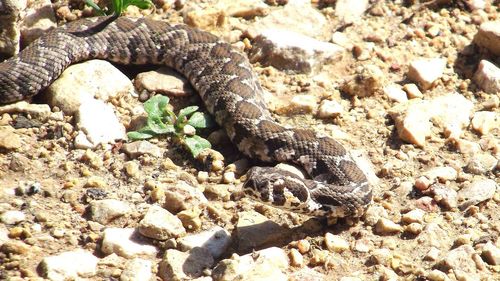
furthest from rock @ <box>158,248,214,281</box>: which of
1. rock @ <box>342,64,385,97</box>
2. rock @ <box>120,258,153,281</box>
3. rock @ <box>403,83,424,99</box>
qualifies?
rock @ <box>403,83,424,99</box>

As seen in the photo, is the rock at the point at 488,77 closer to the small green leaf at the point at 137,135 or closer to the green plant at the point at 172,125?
the green plant at the point at 172,125

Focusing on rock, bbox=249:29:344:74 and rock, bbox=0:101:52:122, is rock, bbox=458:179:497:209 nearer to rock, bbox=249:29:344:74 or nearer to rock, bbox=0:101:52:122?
rock, bbox=249:29:344:74

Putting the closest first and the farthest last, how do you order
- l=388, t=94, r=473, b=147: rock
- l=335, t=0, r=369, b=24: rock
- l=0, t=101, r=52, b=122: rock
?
l=0, t=101, r=52, b=122: rock, l=388, t=94, r=473, b=147: rock, l=335, t=0, r=369, b=24: rock

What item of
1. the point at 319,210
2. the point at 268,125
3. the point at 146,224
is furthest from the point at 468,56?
the point at 146,224

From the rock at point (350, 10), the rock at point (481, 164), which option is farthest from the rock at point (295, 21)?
the rock at point (481, 164)

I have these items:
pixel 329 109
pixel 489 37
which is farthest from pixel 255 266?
pixel 489 37

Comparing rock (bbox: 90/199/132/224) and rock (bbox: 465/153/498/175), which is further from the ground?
rock (bbox: 90/199/132/224)

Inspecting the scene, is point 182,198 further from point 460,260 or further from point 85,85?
point 460,260
